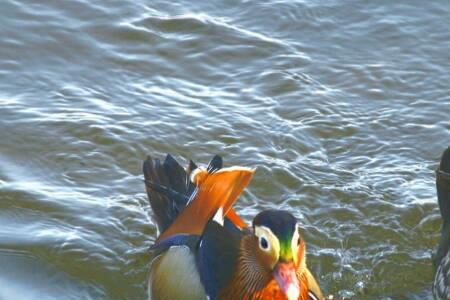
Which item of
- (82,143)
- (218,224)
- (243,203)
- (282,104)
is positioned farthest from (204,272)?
(282,104)

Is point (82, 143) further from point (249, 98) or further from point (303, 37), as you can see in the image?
point (303, 37)

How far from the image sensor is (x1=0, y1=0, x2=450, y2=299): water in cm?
637

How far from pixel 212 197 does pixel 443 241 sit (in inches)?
54.2

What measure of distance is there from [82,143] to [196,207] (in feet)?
5.54

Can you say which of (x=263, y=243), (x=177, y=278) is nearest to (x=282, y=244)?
(x=263, y=243)

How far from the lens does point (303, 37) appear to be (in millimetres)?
8828

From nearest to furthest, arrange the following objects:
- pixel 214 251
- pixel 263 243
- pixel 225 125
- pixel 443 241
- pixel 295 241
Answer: pixel 295 241 → pixel 263 243 → pixel 214 251 → pixel 443 241 → pixel 225 125

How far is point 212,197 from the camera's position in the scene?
5.70 m

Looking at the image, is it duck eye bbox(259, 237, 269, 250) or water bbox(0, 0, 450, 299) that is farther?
water bbox(0, 0, 450, 299)

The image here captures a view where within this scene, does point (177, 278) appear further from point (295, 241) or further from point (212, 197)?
point (295, 241)

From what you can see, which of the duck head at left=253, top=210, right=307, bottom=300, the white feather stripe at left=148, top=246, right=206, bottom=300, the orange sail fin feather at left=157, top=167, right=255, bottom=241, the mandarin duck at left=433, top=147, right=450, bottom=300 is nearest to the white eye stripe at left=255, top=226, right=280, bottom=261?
the duck head at left=253, top=210, right=307, bottom=300

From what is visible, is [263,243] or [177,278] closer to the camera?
[263,243]

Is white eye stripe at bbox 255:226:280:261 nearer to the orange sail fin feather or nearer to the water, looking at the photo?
the orange sail fin feather

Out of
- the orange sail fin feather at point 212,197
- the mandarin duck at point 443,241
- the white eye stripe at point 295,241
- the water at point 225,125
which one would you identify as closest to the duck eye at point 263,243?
the white eye stripe at point 295,241
